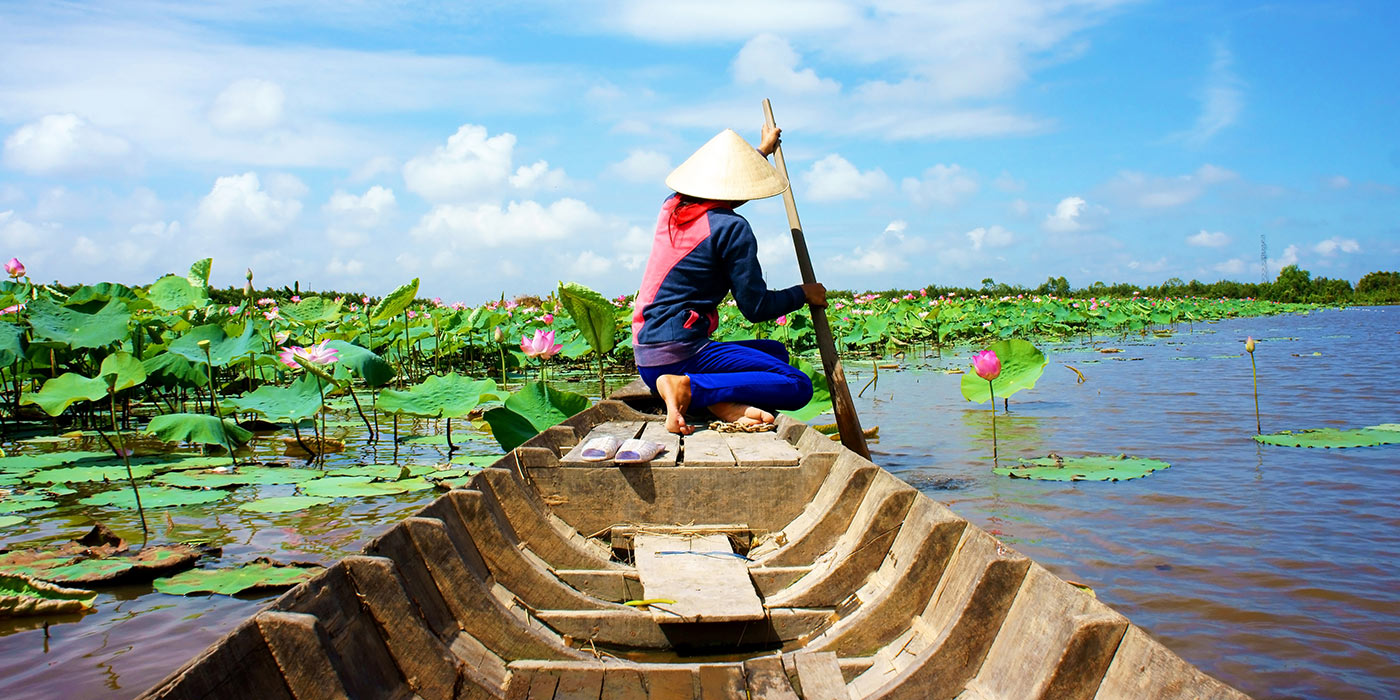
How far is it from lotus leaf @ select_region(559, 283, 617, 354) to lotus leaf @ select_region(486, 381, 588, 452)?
0.48 meters

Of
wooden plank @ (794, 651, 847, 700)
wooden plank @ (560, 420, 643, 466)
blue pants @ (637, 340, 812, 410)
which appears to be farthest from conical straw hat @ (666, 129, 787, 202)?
wooden plank @ (794, 651, 847, 700)

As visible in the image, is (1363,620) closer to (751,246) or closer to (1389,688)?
(1389,688)

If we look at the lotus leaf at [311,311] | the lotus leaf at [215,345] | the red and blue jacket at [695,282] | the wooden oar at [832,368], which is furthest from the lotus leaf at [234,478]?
the lotus leaf at [311,311]

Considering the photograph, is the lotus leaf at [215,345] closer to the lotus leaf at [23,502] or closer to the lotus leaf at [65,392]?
the lotus leaf at [65,392]

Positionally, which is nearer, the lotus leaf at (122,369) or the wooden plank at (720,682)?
the wooden plank at (720,682)

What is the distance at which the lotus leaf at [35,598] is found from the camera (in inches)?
87.4

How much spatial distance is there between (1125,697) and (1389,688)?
3.76ft

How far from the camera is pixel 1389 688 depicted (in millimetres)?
1921

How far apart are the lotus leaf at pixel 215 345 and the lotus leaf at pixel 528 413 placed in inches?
60.4

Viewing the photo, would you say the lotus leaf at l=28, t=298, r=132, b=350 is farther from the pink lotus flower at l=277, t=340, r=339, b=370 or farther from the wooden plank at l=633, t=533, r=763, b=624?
the wooden plank at l=633, t=533, r=763, b=624

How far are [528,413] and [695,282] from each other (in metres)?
1.13

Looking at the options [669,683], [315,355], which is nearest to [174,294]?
[315,355]

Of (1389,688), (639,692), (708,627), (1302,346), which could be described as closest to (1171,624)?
(1389,688)

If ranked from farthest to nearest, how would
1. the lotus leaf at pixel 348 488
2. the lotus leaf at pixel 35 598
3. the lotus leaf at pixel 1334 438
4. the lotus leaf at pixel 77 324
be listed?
the lotus leaf at pixel 77 324
the lotus leaf at pixel 1334 438
the lotus leaf at pixel 348 488
the lotus leaf at pixel 35 598
